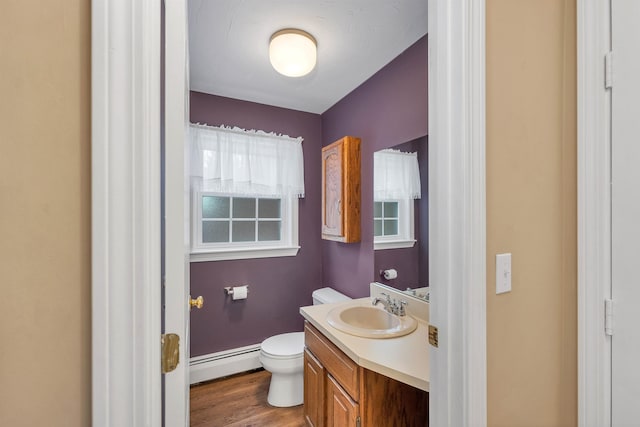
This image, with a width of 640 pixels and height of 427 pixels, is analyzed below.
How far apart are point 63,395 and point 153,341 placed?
14cm

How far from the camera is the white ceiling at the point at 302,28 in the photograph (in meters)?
1.46

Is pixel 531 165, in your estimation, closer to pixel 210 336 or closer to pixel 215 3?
pixel 215 3

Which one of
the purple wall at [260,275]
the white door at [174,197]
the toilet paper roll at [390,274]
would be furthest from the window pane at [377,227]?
the white door at [174,197]

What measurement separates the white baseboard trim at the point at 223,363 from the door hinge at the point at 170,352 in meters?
2.06

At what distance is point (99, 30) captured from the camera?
448 mm

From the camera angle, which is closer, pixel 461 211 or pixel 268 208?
pixel 461 211

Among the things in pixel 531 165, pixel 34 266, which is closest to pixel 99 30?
pixel 34 266

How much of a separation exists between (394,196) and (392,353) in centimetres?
107

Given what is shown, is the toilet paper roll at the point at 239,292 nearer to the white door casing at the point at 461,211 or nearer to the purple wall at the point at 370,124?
the purple wall at the point at 370,124

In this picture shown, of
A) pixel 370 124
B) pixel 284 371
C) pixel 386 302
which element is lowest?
pixel 284 371

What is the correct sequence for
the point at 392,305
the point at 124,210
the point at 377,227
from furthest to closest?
the point at 377,227
the point at 392,305
the point at 124,210

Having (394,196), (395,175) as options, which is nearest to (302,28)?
(395,175)

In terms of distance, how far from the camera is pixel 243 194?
8.21 feet
